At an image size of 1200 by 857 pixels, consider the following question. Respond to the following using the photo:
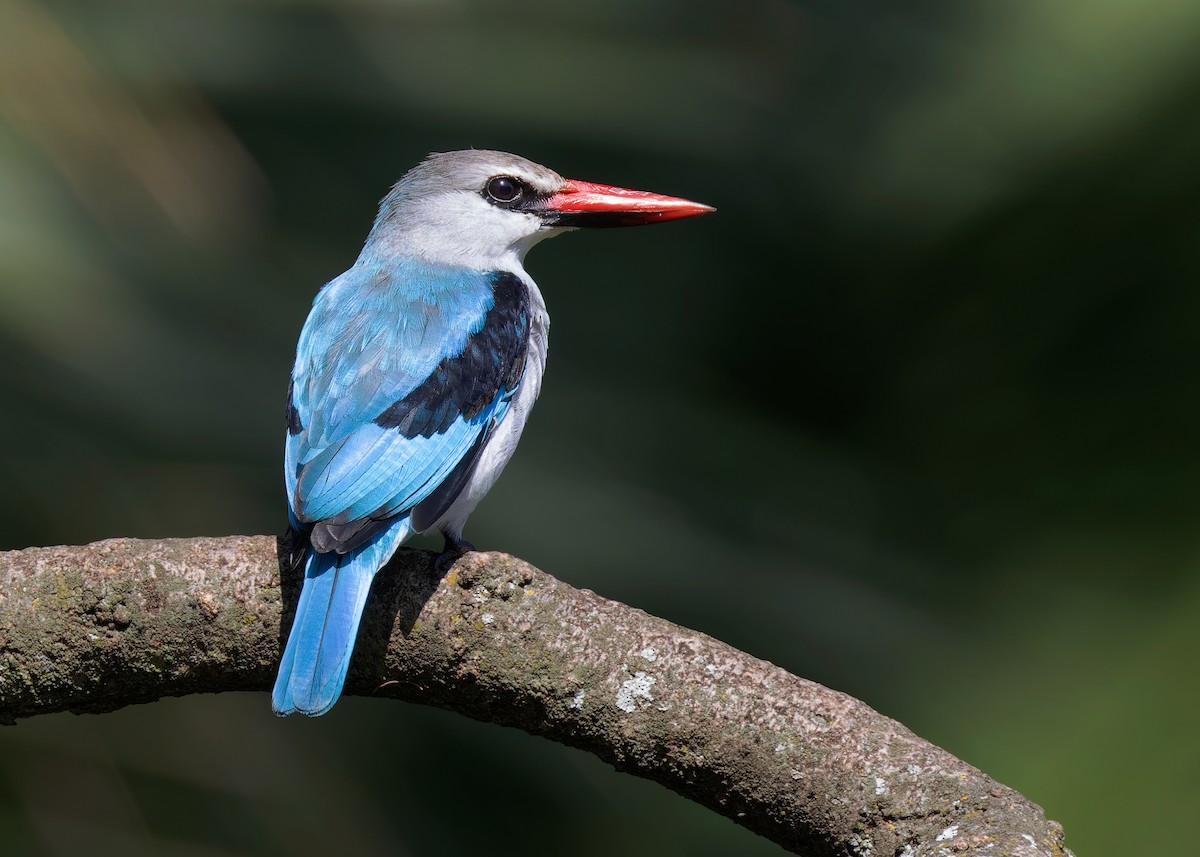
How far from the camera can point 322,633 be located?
2084mm

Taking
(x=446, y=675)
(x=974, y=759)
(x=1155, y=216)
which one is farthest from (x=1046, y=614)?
(x=446, y=675)

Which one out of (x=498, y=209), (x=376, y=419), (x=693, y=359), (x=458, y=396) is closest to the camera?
(x=376, y=419)

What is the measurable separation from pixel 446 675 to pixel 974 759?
4.93 ft

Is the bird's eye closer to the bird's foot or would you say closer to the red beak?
the red beak

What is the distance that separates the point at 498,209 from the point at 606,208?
26 centimetres

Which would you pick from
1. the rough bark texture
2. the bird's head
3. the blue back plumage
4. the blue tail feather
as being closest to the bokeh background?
the bird's head

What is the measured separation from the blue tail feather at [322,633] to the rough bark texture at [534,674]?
0.05m

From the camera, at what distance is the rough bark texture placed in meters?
1.94

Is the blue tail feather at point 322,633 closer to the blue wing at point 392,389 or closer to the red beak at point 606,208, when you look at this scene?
the blue wing at point 392,389

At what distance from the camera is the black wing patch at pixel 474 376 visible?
8.38ft

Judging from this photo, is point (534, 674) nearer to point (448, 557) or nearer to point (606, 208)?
point (448, 557)

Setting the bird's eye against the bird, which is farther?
the bird's eye

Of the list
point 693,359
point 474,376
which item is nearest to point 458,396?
point 474,376

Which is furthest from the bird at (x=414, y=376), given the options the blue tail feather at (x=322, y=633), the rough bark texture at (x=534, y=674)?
the rough bark texture at (x=534, y=674)
